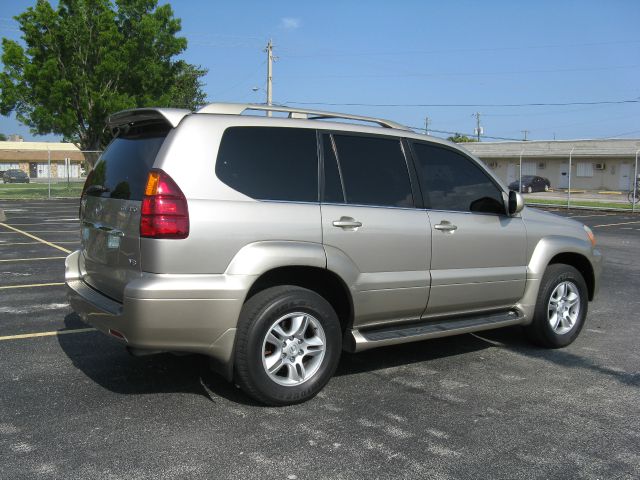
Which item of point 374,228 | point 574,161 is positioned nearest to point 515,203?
point 374,228

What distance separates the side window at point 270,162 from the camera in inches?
159

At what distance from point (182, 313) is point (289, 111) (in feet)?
5.62

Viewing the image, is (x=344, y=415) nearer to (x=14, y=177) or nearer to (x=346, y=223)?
(x=346, y=223)

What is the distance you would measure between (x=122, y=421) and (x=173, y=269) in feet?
3.37

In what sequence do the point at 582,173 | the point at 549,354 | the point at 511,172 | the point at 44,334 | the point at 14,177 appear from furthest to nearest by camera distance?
the point at 14,177, the point at 511,172, the point at 582,173, the point at 44,334, the point at 549,354

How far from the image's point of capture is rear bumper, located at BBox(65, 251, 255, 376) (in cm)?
369

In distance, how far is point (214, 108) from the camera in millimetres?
4207

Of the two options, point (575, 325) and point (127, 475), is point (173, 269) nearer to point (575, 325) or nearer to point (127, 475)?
point (127, 475)

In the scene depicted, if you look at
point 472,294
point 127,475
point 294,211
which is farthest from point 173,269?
point 472,294

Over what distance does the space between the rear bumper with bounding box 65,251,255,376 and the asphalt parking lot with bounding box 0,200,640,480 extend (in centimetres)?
51

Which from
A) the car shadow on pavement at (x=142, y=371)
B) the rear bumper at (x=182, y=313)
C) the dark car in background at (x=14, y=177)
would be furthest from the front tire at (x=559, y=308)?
the dark car in background at (x=14, y=177)

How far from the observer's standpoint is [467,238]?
5.00 m

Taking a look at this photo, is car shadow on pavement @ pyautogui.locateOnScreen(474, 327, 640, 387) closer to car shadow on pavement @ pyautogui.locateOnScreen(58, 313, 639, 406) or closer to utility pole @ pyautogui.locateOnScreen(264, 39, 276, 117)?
car shadow on pavement @ pyautogui.locateOnScreen(58, 313, 639, 406)

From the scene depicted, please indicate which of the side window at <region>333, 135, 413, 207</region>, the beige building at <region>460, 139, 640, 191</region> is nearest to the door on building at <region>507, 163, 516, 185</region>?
the beige building at <region>460, 139, 640, 191</region>
